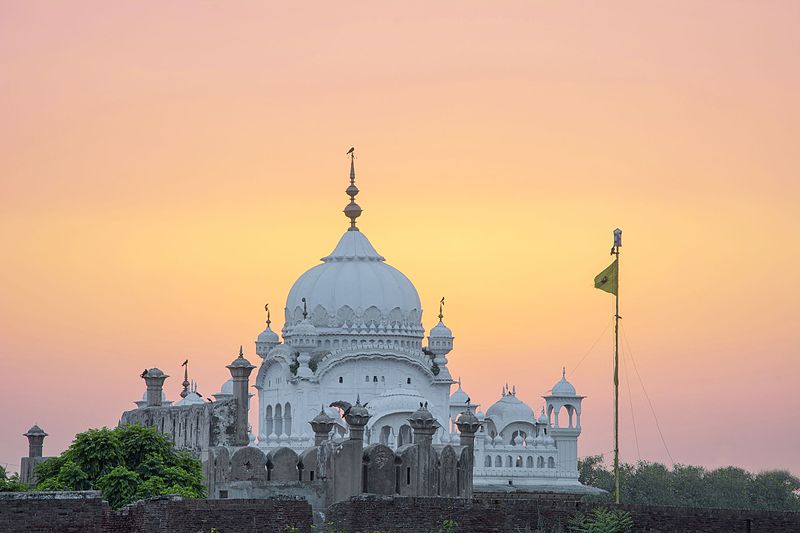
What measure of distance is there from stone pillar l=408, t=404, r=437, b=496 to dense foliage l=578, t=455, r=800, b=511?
3662cm

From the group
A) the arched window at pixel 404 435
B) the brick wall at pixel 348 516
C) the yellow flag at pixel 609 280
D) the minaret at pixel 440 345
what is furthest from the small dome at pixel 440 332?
the brick wall at pixel 348 516

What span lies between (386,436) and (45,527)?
47.7 meters

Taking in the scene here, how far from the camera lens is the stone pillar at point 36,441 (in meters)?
66.4

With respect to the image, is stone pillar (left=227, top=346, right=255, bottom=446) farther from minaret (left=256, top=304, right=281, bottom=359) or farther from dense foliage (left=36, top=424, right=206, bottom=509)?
minaret (left=256, top=304, right=281, bottom=359)

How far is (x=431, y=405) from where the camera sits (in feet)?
266

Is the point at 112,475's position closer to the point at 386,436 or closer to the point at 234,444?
the point at 234,444

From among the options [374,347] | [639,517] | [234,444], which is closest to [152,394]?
[234,444]

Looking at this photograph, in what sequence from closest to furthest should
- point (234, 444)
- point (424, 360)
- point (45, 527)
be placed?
point (45, 527) < point (234, 444) < point (424, 360)

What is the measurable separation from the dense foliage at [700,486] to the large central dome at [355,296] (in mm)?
15211

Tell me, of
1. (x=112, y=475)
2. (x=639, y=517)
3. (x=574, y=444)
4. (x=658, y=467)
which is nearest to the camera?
(x=639, y=517)

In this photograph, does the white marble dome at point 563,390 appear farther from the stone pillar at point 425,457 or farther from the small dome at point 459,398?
the stone pillar at point 425,457

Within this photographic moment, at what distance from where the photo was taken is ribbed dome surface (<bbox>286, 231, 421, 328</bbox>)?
82.1 meters

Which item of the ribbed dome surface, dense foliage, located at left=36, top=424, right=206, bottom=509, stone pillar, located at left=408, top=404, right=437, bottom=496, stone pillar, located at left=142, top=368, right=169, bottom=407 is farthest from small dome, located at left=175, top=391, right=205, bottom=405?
dense foliage, located at left=36, top=424, right=206, bottom=509

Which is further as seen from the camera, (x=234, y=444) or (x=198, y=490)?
(x=234, y=444)
